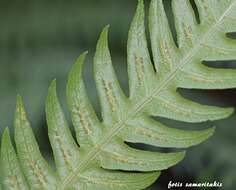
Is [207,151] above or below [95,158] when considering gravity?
below

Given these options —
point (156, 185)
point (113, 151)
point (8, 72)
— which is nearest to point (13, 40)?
point (8, 72)

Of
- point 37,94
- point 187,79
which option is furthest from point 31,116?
point 187,79

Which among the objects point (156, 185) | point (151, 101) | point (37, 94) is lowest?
point (156, 185)

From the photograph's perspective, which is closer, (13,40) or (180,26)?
(180,26)

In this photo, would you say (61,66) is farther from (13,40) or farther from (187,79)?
(187,79)

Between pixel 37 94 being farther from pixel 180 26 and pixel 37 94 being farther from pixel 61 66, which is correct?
pixel 180 26

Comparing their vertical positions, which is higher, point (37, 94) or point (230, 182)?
point (37, 94)
